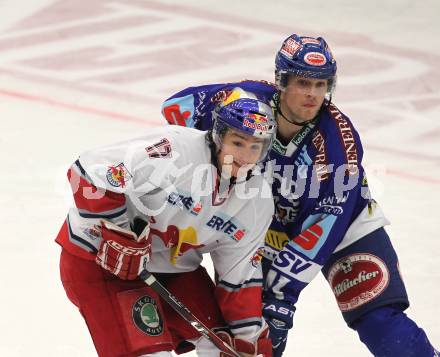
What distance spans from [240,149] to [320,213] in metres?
0.60

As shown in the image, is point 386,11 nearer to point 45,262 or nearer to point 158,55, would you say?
point 158,55

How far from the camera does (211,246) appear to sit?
16.5 ft

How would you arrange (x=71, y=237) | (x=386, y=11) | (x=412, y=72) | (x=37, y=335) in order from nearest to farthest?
(x=71, y=237) → (x=37, y=335) → (x=412, y=72) → (x=386, y=11)

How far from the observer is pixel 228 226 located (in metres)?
4.93

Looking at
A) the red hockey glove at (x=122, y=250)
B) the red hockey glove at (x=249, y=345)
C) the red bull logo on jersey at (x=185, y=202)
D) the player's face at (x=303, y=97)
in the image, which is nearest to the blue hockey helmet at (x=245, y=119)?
the red bull logo on jersey at (x=185, y=202)

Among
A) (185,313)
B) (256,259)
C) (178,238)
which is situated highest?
(178,238)

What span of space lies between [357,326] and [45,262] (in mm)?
1788

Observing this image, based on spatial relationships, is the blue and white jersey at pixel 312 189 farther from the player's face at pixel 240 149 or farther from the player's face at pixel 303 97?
the player's face at pixel 240 149

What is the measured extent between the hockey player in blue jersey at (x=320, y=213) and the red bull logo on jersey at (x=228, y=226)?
0.37 m

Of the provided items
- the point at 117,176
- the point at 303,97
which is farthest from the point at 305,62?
the point at 117,176

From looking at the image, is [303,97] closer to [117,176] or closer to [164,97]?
[117,176]

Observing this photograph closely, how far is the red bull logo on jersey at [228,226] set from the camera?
4906mm

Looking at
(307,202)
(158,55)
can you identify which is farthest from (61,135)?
(307,202)

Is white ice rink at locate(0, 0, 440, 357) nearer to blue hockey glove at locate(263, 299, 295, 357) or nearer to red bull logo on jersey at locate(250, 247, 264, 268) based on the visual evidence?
blue hockey glove at locate(263, 299, 295, 357)
